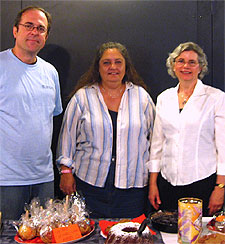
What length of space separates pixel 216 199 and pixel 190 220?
86 cm

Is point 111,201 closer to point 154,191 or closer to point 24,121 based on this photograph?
point 154,191

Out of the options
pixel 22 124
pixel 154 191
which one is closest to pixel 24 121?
pixel 22 124

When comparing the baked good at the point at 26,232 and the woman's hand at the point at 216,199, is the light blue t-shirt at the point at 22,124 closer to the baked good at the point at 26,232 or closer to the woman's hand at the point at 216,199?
the baked good at the point at 26,232

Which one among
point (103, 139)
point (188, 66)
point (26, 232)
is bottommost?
point (26, 232)

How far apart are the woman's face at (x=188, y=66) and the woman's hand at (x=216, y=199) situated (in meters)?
0.75

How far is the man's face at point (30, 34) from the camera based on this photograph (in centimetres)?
208

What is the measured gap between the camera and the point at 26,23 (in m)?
2.12

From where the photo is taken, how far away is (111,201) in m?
2.24

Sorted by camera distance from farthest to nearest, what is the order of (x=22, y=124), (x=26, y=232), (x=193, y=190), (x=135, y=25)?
(x=135, y=25) < (x=193, y=190) < (x=22, y=124) < (x=26, y=232)

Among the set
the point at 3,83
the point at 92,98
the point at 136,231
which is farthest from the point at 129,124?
the point at 136,231

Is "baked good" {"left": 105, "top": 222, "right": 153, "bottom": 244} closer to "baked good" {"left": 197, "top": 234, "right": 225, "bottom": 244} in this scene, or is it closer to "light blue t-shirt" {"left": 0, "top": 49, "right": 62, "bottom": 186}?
"baked good" {"left": 197, "top": 234, "right": 225, "bottom": 244}

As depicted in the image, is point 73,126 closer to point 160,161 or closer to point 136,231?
point 160,161

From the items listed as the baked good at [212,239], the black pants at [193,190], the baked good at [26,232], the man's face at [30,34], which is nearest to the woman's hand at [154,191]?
the black pants at [193,190]

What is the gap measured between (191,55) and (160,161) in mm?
742
